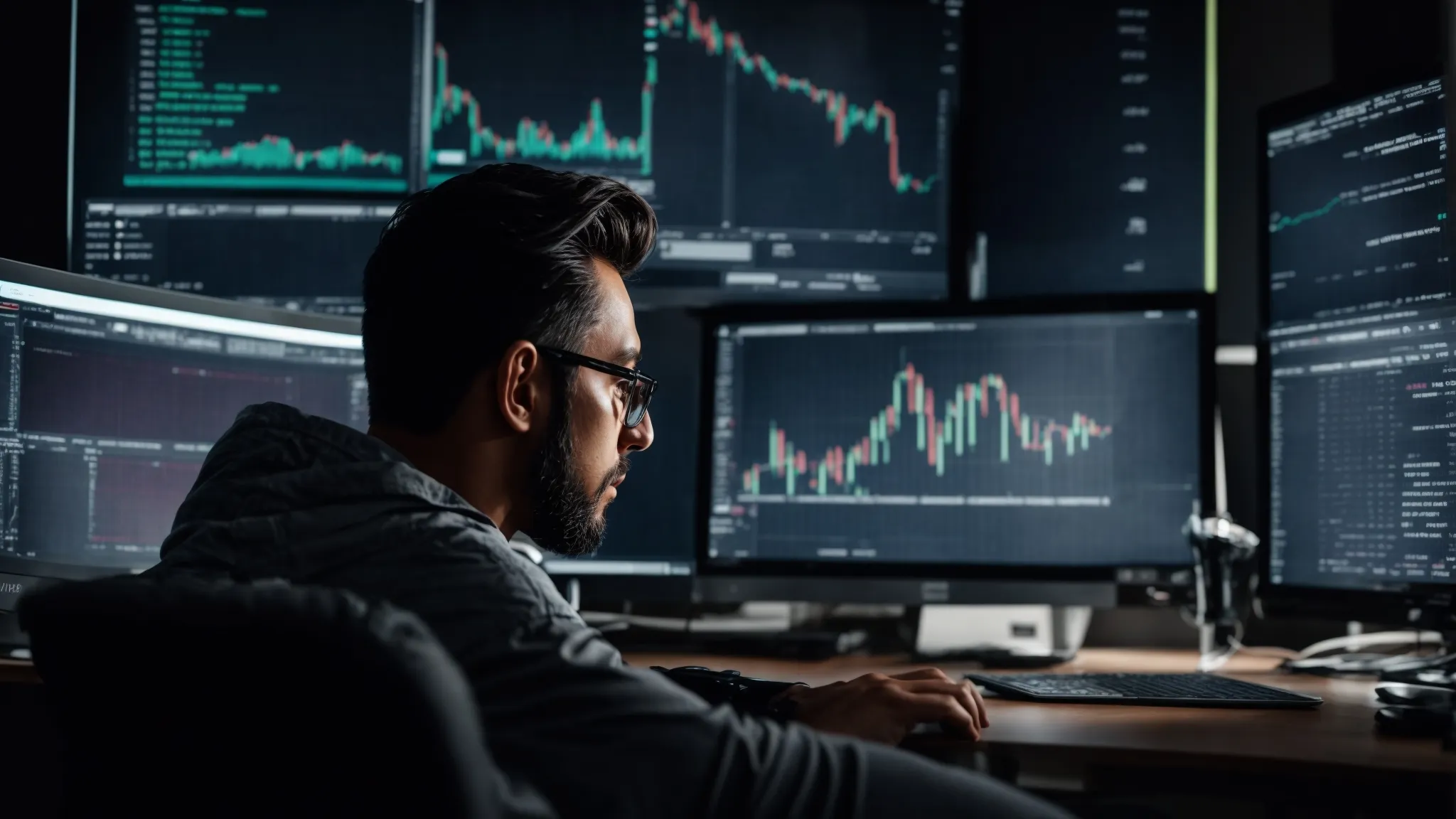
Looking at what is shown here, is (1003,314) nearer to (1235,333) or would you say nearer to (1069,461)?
(1069,461)

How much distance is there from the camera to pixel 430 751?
A: 20.1 inches

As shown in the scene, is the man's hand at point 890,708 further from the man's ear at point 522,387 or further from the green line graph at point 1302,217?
the green line graph at point 1302,217

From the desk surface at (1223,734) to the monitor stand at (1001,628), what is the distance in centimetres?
32

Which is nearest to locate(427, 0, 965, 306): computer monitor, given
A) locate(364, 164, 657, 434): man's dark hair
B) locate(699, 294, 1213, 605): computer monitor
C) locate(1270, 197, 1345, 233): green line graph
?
locate(699, 294, 1213, 605): computer monitor

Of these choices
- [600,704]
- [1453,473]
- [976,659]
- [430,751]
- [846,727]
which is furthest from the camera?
[976,659]

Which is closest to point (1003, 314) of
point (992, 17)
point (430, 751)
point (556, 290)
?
point (992, 17)

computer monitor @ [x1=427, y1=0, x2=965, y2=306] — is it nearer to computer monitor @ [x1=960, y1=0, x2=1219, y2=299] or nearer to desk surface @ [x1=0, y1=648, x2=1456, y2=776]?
computer monitor @ [x1=960, y1=0, x2=1219, y2=299]

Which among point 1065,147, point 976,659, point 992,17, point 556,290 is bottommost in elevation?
point 976,659

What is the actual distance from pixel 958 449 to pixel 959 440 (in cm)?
1

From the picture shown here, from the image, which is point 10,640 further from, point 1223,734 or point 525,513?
point 1223,734

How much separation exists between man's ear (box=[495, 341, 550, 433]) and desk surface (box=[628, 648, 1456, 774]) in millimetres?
478

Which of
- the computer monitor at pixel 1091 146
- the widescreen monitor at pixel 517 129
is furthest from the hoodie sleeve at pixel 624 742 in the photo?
the computer monitor at pixel 1091 146

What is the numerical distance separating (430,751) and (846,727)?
0.54 metres

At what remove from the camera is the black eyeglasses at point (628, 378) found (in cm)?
106
